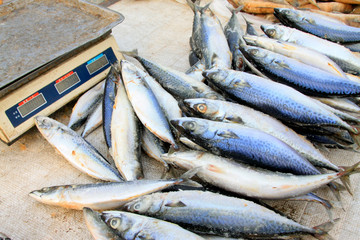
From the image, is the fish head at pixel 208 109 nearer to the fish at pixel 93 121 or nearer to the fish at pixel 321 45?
the fish at pixel 93 121

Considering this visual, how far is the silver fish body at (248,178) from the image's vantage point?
1.61m

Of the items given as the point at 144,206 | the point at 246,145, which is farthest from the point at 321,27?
the point at 144,206

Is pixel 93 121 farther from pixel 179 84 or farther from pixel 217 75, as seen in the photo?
pixel 217 75

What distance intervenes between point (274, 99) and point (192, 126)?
641 mm

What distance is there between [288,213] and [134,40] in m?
2.74

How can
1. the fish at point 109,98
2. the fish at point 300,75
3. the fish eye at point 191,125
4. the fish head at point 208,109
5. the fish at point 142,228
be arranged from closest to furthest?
the fish at point 142,228
the fish eye at point 191,125
the fish head at point 208,109
the fish at point 300,75
the fish at point 109,98

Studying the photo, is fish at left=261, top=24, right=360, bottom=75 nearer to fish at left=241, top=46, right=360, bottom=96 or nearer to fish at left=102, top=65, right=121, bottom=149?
fish at left=241, top=46, right=360, bottom=96

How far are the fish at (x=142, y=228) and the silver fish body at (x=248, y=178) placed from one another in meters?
0.39

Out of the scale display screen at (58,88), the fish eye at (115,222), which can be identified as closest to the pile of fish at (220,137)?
the fish eye at (115,222)

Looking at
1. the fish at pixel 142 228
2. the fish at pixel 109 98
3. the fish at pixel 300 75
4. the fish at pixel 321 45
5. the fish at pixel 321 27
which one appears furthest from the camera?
the fish at pixel 321 27

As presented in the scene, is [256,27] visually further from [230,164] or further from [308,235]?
[308,235]

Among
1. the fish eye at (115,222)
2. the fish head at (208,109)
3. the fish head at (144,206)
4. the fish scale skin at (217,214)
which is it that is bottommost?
the fish scale skin at (217,214)

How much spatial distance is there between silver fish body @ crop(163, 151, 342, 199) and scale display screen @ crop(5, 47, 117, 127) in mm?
1205

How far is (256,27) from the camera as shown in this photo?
11.3ft
